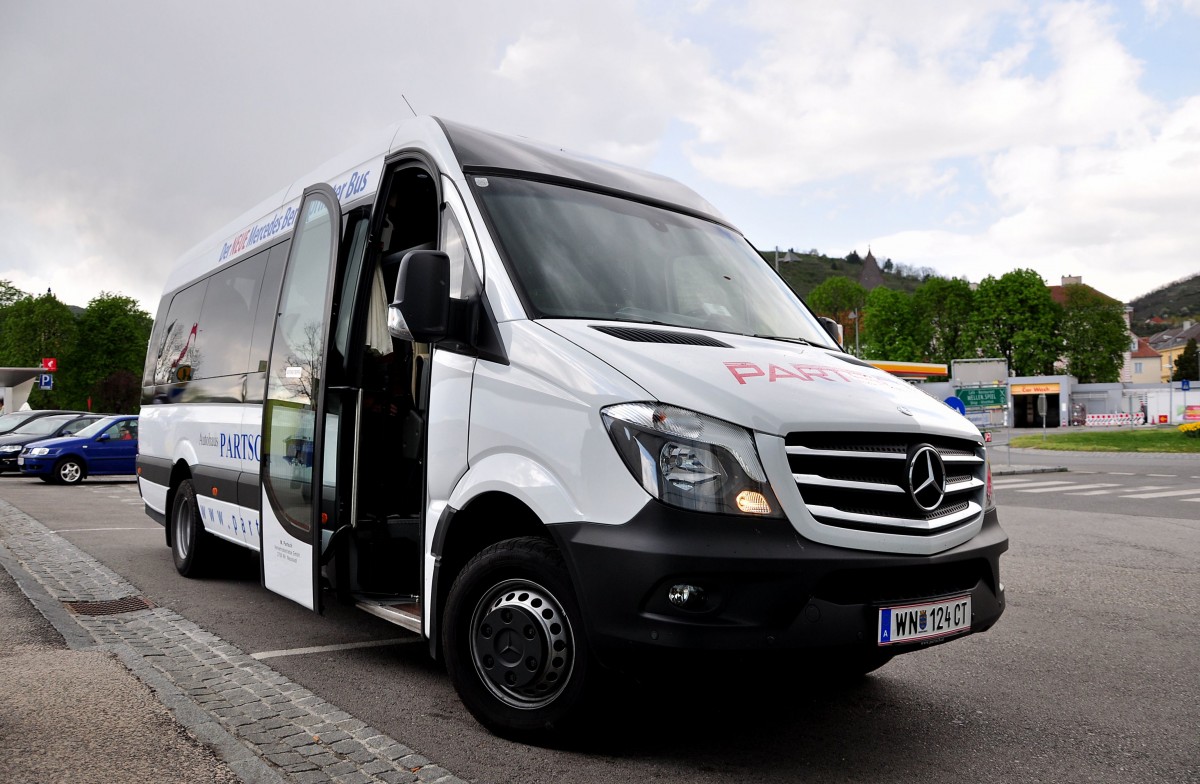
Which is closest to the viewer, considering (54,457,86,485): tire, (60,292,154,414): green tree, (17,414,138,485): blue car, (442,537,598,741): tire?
(442,537,598,741): tire

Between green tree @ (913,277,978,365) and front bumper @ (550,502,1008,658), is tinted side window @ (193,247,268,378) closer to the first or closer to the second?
front bumper @ (550,502,1008,658)

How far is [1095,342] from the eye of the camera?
Result: 76125mm

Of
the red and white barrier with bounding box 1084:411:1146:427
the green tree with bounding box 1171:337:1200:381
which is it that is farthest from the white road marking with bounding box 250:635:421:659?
the green tree with bounding box 1171:337:1200:381

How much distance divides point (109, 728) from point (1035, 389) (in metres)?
72.6

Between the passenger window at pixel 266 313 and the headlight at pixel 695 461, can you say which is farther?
the passenger window at pixel 266 313

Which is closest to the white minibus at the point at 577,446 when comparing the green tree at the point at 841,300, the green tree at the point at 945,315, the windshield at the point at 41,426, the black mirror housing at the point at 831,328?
the black mirror housing at the point at 831,328

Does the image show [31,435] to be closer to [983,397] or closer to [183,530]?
[183,530]

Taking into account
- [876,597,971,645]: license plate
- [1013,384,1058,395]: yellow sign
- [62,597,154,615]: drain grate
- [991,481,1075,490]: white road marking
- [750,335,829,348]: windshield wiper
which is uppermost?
[1013,384,1058,395]: yellow sign

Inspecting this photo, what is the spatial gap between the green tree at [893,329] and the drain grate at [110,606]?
7248 centimetres

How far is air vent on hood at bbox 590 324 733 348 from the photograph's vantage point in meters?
3.83

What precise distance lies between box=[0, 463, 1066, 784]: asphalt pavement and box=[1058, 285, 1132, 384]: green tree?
78489 mm

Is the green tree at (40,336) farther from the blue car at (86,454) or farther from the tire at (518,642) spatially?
the tire at (518,642)

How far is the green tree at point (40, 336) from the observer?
78562 mm

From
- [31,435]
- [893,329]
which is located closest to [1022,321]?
[893,329]
